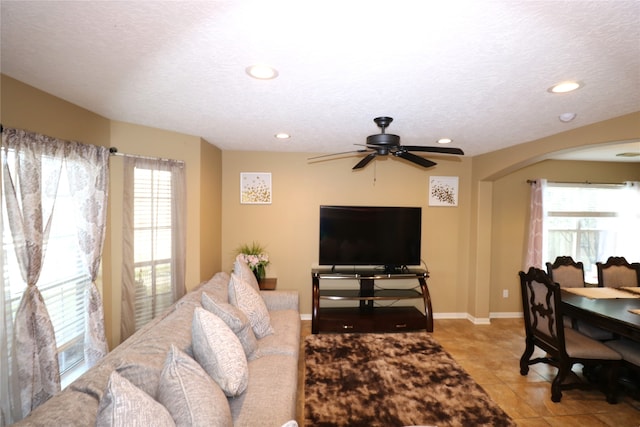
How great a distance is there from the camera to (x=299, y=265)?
4398 millimetres

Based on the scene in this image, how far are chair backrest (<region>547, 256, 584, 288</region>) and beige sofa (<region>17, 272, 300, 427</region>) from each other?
3111 mm

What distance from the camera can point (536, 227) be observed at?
4.45m

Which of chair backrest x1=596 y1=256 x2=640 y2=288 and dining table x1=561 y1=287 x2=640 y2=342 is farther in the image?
chair backrest x1=596 y1=256 x2=640 y2=288

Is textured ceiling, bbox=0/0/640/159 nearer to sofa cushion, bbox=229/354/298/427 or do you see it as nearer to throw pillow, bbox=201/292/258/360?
throw pillow, bbox=201/292/258/360

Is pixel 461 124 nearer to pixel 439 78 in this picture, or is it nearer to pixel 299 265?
pixel 439 78

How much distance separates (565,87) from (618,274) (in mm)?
3008

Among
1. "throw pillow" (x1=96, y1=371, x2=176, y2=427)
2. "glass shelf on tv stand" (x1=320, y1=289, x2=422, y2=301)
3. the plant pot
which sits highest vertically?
"throw pillow" (x1=96, y1=371, x2=176, y2=427)

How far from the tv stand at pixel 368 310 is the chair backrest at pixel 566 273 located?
4.76ft

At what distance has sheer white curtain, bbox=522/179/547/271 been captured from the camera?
4.41m

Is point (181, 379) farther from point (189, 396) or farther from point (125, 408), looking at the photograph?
point (125, 408)

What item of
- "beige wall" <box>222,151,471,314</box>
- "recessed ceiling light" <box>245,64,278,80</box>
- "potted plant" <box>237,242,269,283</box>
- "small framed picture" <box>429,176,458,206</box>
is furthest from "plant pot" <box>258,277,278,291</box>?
"recessed ceiling light" <box>245,64,278,80</box>

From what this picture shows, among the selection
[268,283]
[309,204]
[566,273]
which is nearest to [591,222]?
[566,273]

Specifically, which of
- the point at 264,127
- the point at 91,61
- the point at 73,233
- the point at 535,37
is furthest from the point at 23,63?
the point at 535,37

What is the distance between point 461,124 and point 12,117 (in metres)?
Result: 3.44
